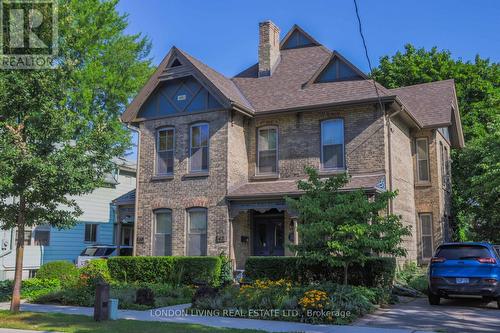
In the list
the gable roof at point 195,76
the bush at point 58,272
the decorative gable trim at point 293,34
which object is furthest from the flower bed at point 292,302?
the decorative gable trim at point 293,34

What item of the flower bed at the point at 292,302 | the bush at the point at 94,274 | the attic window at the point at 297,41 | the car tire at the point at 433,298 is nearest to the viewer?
the flower bed at the point at 292,302

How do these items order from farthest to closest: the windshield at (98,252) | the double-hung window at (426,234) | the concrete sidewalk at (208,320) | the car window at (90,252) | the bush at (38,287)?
the car window at (90,252)
the windshield at (98,252)
the double-hung window at (426,234)
the bush at (38,287)
the concrete sidewalk at (208,320)

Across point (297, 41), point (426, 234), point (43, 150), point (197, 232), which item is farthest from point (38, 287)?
point (426, 234)

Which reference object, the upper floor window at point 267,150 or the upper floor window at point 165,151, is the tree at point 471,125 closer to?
the upper floor window at point 267,150

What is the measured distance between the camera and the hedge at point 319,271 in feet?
49.8

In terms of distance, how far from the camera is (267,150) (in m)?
21.1

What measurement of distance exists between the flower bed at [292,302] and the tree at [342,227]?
0.90 meters

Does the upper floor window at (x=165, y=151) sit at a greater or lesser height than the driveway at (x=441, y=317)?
greater

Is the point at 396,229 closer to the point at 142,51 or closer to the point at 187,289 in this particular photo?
the point at 187,289

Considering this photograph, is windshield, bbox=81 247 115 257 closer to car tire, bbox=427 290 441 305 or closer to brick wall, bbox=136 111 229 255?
brick wall, bbox=136 111 229 255

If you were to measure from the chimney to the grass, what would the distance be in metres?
14.7

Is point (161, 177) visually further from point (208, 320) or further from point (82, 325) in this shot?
point (82, 325)

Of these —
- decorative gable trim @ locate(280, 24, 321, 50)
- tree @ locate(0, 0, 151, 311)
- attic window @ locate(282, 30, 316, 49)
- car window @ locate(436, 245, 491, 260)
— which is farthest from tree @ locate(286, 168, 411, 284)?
attic window @ locate(282, 30, 316, 49)

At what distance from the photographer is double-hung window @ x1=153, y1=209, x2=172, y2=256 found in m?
20.8
